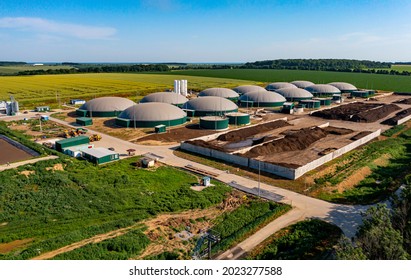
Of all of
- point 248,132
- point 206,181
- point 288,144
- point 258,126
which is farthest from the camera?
point 258,126

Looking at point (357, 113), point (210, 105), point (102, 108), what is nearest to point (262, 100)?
point (210, 105)

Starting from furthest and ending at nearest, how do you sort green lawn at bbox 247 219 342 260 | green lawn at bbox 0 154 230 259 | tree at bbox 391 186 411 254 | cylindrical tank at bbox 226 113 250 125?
cylindrical tank at bbox 226 113 250 125, green lawn at bbox 0 154 230 259, green lawn at bbox 247 219 342 260, tree at bbox 391 186 411 254

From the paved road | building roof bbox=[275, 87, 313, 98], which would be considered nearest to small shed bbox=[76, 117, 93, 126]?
the paved road

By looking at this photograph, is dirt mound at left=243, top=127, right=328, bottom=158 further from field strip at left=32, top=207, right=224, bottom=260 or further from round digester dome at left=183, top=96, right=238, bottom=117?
round digester dome at left=183, top=96, right=238, bottom=117

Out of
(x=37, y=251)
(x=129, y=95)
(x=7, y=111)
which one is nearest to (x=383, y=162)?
(x=37, y=251)

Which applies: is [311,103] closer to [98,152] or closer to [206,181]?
[206,181]

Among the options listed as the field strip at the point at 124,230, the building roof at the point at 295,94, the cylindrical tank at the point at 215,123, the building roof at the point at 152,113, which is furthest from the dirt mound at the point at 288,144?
the building roof at the point at 295,94
